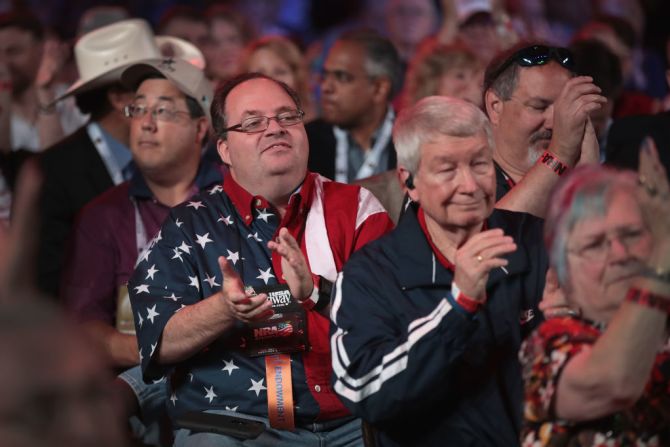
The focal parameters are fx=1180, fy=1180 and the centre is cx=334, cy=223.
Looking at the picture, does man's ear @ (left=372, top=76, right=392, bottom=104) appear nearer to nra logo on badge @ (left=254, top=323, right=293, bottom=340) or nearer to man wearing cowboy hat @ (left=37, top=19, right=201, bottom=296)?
man wearing cowboy hat @ (left=37, top=19, right=201, bottom=296)

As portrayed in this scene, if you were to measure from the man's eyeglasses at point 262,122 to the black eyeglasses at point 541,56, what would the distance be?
903mm

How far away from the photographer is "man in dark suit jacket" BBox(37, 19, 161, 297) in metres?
5.49

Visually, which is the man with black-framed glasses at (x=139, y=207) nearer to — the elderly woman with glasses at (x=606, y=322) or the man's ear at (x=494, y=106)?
the man's ear at (x=494, y=106)

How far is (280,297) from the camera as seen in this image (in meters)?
3.64

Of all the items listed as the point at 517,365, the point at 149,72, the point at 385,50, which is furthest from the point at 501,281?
the point at 385,50

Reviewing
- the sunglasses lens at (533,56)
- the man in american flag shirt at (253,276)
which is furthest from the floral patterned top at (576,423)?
the sunglasses lens at (533,56)

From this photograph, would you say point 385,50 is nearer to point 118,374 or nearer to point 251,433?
point 118,374

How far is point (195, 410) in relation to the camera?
382 cm

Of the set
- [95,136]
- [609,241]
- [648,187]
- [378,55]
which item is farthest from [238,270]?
[378,55]

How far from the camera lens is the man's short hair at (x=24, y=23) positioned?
729 centimetres

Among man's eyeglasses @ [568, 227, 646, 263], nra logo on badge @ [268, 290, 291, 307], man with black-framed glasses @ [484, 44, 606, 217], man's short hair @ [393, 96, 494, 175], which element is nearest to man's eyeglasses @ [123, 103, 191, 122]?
man with black-framed glasses @ [484, 44, 606, 217]

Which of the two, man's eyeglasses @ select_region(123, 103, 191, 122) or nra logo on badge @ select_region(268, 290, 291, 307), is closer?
nra logo on badge @ select_region(268, 290, 291, 307)

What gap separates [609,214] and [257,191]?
5.18 ft

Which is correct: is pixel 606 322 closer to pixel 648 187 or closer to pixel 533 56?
pixel 648 187
